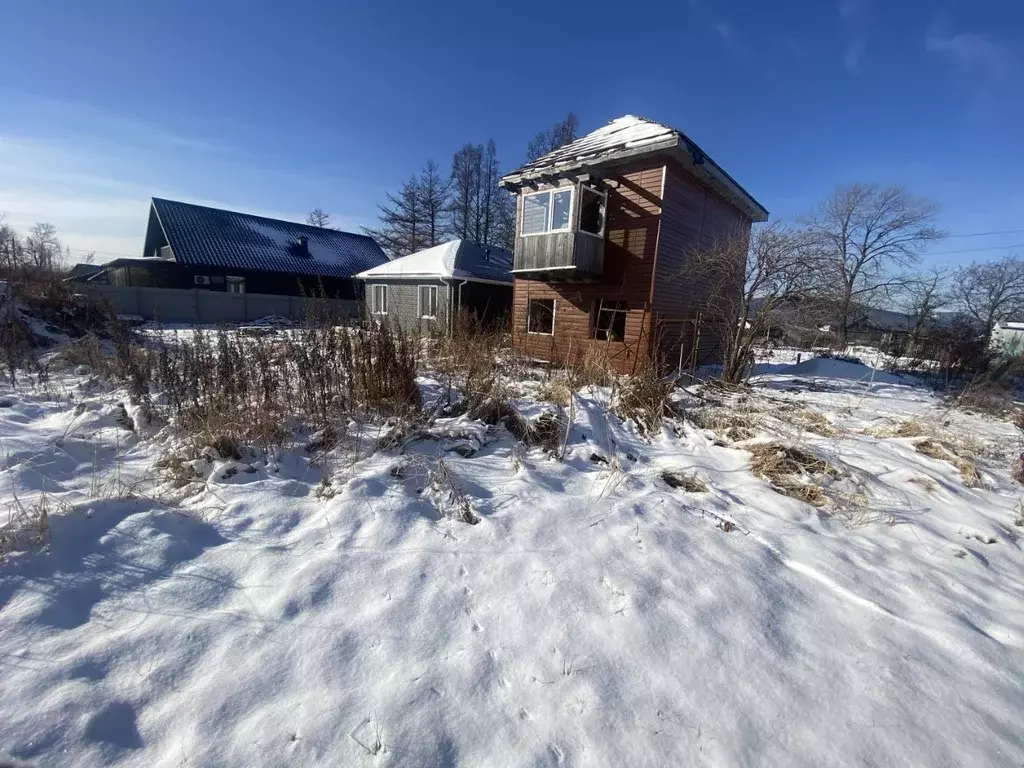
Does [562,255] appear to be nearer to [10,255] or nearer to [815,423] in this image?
Answer: [815,423]

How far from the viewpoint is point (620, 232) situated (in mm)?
10539

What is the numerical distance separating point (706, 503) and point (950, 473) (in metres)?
2.85

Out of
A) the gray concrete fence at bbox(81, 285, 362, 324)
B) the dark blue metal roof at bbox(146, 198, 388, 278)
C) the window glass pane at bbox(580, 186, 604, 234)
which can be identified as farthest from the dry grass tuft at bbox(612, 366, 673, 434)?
the dark blue metal roof at bbox(146, 198, 388, 278)

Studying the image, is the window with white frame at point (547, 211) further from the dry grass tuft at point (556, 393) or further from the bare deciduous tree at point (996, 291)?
the bare deciduous tree at point (996, 291)

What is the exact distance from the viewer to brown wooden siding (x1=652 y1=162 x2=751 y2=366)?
9.93 m

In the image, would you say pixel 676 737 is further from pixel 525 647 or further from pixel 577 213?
pixel 577 213

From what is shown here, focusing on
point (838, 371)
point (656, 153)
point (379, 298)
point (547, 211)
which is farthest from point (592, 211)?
point (379, 298)

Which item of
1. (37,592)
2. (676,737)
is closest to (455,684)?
(676,737)

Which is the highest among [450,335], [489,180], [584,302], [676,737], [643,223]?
[489,180]

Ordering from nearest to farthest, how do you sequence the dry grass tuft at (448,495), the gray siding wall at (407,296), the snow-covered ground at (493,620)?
the snow-covered ground at (493,620), the dry grass tuft at (448,495), the gray siding wall at (407,296)

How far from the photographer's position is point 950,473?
13.1 ft

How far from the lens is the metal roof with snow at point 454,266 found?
1539 cm

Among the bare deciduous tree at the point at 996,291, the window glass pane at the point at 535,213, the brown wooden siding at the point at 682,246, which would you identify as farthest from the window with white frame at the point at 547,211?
the bare deciduous tree at the point at 996,291

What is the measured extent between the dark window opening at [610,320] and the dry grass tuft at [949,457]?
6676mm
